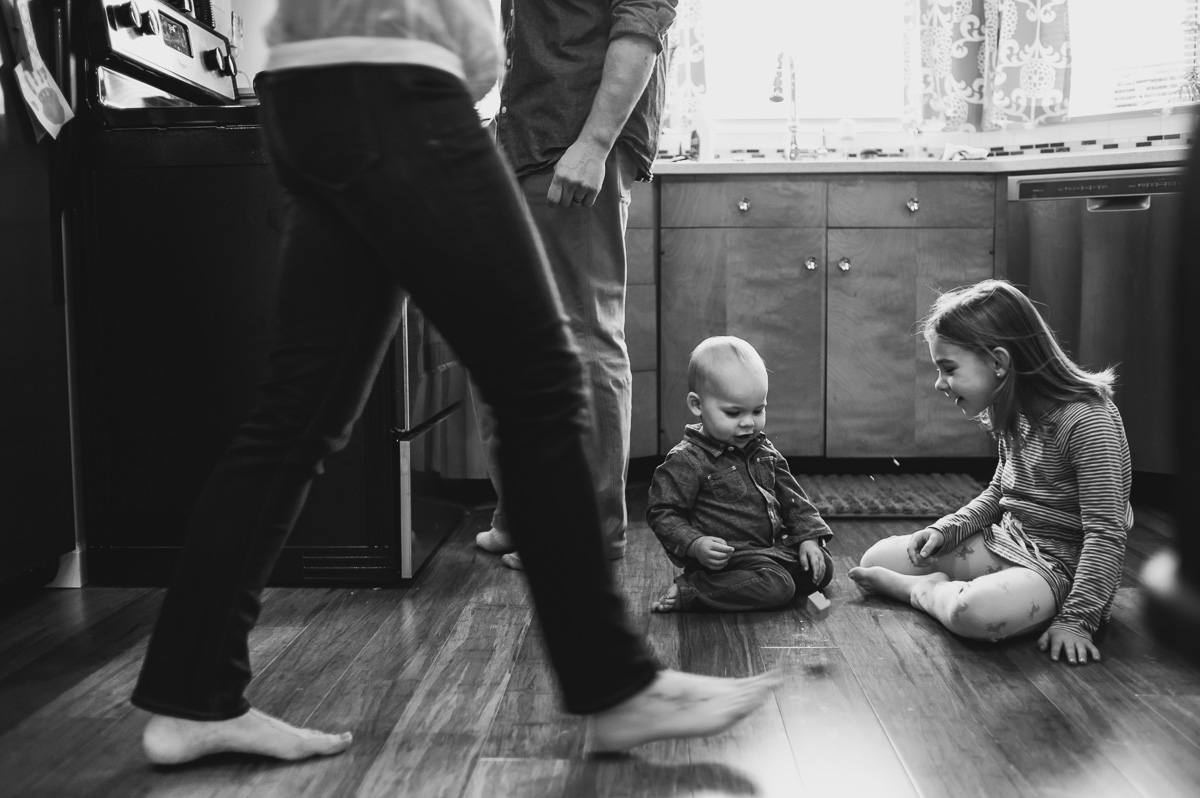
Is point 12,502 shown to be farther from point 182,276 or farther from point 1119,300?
point 1119,300

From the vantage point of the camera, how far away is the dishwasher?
9.36 ft

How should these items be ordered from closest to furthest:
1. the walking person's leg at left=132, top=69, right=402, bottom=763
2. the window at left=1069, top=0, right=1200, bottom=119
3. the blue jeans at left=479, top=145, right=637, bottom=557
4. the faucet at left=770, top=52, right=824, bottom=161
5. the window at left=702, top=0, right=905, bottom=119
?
the walking person's leg at left=132, top=69, right=402, bottom=763
the blue jeans at left=479, top=145, right=637, bottom=557
the window at left=1069, top=0, right=1200, bottom=119
the faucet at left=770, top=52, right=824, bottom=161
the window at left=702, top=0, right=905, bottom=119

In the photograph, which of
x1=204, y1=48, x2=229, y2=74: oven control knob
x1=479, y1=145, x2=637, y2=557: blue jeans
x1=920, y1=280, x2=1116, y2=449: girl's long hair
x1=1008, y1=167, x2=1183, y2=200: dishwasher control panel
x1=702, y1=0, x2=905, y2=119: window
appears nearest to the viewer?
x1=920, y1=280, x2=1116, y2=449: girl's long hair

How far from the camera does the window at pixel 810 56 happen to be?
372 cm

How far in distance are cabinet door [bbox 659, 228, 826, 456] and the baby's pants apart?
53.2 inches

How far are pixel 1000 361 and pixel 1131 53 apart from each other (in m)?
2.23

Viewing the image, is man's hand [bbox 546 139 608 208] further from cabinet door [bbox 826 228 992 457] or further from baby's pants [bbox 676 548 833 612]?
cabinet door [bbox 826 228 992 457]

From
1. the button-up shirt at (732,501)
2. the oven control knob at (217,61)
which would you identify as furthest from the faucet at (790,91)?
the button-up shirt at (732,501)

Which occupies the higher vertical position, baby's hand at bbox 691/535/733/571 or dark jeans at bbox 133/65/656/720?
dark jeans at bbox 133/65/656/720

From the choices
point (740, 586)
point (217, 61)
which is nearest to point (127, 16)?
point (217, 61)

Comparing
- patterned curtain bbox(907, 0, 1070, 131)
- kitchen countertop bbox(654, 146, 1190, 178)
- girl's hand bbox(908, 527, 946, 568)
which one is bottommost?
girl's hand bbox(908, 527, 946, 568)

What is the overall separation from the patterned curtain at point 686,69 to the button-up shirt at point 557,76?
1609mm

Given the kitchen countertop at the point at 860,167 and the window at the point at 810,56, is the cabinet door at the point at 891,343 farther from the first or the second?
the window at the point at 810,56

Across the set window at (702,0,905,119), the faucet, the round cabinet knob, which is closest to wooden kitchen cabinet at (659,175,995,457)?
the faucet
